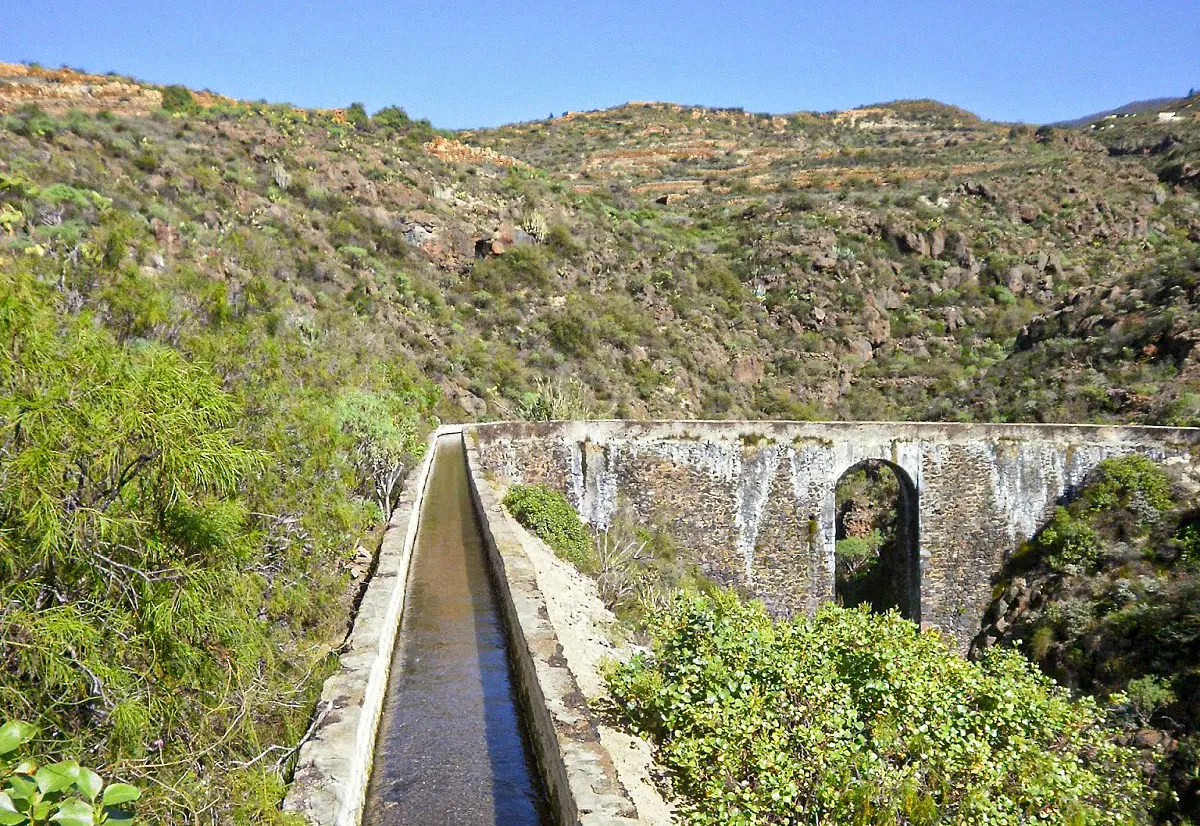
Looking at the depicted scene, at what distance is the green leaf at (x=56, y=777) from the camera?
61.8 inches

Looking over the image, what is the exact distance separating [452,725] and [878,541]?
2233 cm

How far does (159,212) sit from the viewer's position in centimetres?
2112

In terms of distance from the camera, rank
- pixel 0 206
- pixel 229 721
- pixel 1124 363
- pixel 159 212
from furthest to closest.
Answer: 1. pixel 1124 363
2. pixel 159 212
3. pixel 0 206
4. pixel 229 721

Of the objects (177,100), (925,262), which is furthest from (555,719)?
(177,100)

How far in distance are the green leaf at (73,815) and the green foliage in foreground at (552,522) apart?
1051cm

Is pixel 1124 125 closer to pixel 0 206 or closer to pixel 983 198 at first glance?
pixel 983 198

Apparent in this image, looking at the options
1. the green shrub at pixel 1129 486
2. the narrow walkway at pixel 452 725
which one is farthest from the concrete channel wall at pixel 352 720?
the green shrub at pixel 1129 486

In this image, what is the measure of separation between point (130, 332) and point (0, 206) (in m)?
12.7

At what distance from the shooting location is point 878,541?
2508 centimetres

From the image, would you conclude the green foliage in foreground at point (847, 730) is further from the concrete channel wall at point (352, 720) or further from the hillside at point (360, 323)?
the hillside at point (360, 323)

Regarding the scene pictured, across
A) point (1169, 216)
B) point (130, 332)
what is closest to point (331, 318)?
point (130, 332)

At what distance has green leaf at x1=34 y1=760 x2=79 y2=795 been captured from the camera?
5.15 feet

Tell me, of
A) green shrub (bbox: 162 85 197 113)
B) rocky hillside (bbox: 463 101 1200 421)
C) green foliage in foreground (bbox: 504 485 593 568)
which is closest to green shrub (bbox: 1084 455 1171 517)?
rocky hillside (bbox: 463 101 1200 421)

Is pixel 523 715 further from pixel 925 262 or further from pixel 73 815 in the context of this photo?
pixel 925 262
